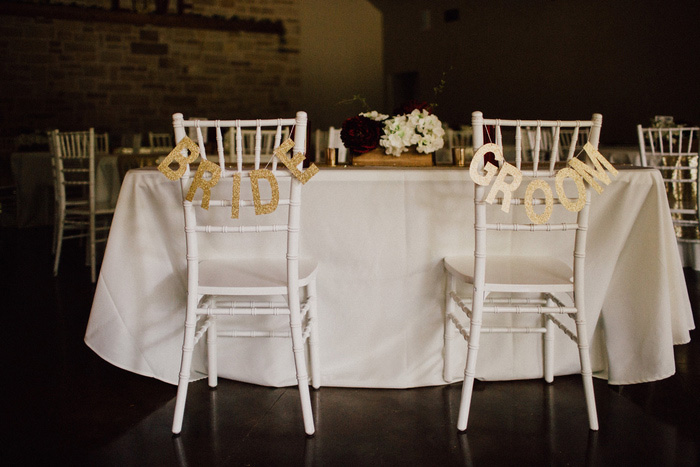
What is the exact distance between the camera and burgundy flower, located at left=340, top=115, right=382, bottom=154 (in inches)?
102

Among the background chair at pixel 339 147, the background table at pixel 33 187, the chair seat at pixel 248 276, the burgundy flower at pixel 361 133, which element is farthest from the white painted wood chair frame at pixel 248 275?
the background table at pixel 33 187

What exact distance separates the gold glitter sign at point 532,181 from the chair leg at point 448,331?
1.64 feet

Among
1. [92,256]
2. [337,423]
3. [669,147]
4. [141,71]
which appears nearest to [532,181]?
[337,423]

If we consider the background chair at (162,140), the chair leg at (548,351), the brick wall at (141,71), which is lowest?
the chair leg at (548,351)

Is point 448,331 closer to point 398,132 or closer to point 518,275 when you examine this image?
point 518,275

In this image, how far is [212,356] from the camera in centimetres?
237

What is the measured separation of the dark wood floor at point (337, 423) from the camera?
186 cm

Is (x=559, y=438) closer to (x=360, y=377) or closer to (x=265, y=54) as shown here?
(x=360, y=377)

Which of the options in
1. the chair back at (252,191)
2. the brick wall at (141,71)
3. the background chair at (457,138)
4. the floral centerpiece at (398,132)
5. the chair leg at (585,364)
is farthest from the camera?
the brick wall at (141,71)

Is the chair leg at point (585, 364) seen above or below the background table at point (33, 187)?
below

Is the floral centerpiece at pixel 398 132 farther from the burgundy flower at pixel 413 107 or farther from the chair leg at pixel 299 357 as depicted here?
the chair leg at pixel 299 357

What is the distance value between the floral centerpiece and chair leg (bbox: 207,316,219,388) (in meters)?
0.96

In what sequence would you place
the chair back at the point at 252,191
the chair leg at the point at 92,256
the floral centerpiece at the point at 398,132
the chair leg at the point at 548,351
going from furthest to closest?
the chair leg at the point at 92,256 → the floral centerpiece at the point at 398,132 → the chair leg at the point at 548,351 → the chair back at the point at 252,191

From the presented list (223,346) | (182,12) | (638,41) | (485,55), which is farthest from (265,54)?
(223,346)
